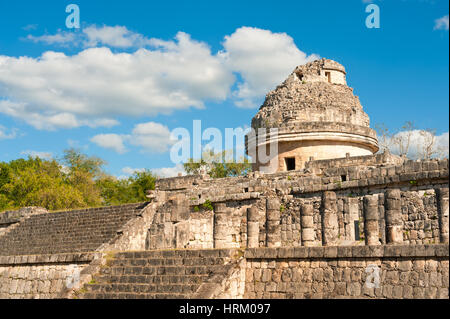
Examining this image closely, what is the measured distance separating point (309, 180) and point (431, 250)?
5.61 metres

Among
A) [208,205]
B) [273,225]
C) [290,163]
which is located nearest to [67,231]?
[208,205]

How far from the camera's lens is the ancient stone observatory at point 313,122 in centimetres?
1797

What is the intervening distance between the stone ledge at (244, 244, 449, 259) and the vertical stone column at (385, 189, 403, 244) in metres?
0.77

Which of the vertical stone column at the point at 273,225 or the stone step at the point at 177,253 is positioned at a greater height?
the vertical stone column at the point at 273,225

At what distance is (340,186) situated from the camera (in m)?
13.0

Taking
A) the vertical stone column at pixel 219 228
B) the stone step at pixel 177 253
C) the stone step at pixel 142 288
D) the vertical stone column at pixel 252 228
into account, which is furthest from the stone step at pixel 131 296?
the vertical stone column at pixel 219 228

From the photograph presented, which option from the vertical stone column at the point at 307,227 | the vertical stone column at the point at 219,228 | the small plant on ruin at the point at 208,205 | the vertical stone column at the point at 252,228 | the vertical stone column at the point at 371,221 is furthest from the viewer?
the small plant on ruin at the point at 208,205

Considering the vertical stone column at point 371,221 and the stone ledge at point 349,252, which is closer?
the stone ledge at point 349,252

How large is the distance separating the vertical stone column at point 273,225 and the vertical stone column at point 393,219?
2333 millimetres

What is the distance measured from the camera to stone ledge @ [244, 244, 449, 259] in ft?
26.9

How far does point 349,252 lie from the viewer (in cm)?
900

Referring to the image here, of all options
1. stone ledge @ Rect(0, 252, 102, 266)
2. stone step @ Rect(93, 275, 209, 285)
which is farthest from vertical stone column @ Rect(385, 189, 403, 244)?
stone ledge @ Rect(0, 252, 102, 266)

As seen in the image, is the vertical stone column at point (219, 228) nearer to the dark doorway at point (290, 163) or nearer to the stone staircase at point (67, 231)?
the stone staircase at point (67, 231)

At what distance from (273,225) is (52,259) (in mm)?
6372
